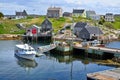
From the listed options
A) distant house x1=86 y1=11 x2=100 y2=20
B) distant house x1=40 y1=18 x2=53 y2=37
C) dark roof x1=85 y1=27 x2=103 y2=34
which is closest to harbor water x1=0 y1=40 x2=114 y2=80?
dark roof x1=85 y1=27 x2=103 y2=34

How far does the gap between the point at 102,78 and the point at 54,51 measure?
37176mm

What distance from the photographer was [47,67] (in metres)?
58.5

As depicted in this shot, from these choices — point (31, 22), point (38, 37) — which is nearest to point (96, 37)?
point (38, 37)

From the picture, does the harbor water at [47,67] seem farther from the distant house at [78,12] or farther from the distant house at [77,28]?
the distant house at [78,12]

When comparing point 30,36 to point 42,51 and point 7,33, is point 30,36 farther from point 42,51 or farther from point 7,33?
point 42,51

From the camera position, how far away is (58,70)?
55906mm

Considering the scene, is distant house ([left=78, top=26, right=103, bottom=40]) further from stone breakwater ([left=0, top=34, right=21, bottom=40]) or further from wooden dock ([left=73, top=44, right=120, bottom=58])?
wooden dock ([left=73, top=44, right=120, bottom=58])

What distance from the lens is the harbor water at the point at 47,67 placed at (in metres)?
50.5

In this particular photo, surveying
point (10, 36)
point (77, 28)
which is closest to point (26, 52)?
point (10, 36)

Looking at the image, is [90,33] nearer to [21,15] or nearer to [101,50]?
[101,50]

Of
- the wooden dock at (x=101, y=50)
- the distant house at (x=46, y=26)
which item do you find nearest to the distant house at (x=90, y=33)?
the distant house at (x=46, y=26)

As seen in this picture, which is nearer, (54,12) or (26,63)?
(26,63)

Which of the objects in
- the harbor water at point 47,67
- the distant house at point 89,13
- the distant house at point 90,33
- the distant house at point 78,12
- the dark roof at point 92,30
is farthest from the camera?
the distant house at point 89,13

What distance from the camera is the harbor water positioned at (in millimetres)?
50531
